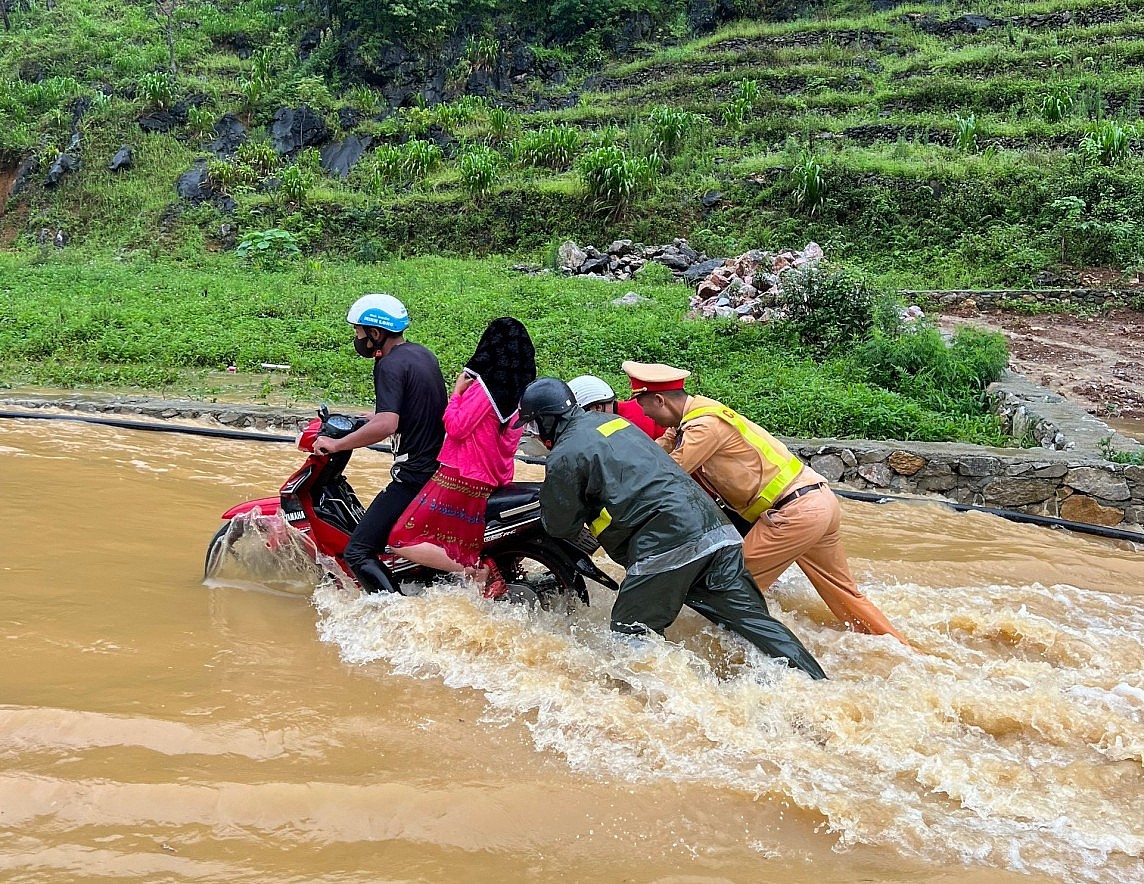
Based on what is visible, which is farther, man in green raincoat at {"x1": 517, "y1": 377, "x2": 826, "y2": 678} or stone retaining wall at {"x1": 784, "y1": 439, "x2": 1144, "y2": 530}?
stone retaining wall at {"x1": 784, "y1": 439, "x2": 1144, "y2": 530}

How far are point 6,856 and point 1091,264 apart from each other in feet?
64.5

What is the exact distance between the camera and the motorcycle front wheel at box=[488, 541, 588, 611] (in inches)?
181

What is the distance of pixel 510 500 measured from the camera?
458 centimetres

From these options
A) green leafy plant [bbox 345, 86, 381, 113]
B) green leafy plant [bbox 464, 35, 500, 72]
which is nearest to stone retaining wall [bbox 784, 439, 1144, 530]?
green leafy plant [bbox 345, 86, 381, 113]

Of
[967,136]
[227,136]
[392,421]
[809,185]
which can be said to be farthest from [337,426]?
[227,136]

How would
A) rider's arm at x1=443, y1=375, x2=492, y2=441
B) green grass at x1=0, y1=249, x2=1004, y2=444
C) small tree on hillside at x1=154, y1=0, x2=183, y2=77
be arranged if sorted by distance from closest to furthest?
rider's arm at x1=443, y1=375, x2=492, y2=441, green grass at x1=0, y1=249, x2=1004, y2=444, small tree on hillside at x1=154, y1=0, x2=183, y2=77

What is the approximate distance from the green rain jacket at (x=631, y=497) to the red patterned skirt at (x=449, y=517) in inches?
24.3

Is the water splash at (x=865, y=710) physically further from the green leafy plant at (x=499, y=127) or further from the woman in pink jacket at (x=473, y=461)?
the green leafy plant at (x=499, y=127)

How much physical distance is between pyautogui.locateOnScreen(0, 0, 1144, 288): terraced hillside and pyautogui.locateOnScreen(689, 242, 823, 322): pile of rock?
180 inches

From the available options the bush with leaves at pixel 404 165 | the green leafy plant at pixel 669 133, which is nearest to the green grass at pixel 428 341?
the green leafy plant at pixel 669 133

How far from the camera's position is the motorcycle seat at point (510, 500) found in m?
4.55

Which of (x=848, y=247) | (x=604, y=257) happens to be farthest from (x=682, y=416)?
(x=848, y=247)

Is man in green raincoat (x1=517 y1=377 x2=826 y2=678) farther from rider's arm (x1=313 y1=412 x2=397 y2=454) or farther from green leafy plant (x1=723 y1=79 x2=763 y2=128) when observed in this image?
green leafy plant (x1=723 y1=79 x2=763 y2=128)

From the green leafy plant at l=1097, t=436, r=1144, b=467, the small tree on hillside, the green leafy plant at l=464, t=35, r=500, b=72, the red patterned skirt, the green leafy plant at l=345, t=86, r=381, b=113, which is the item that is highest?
the small tree on hillside
